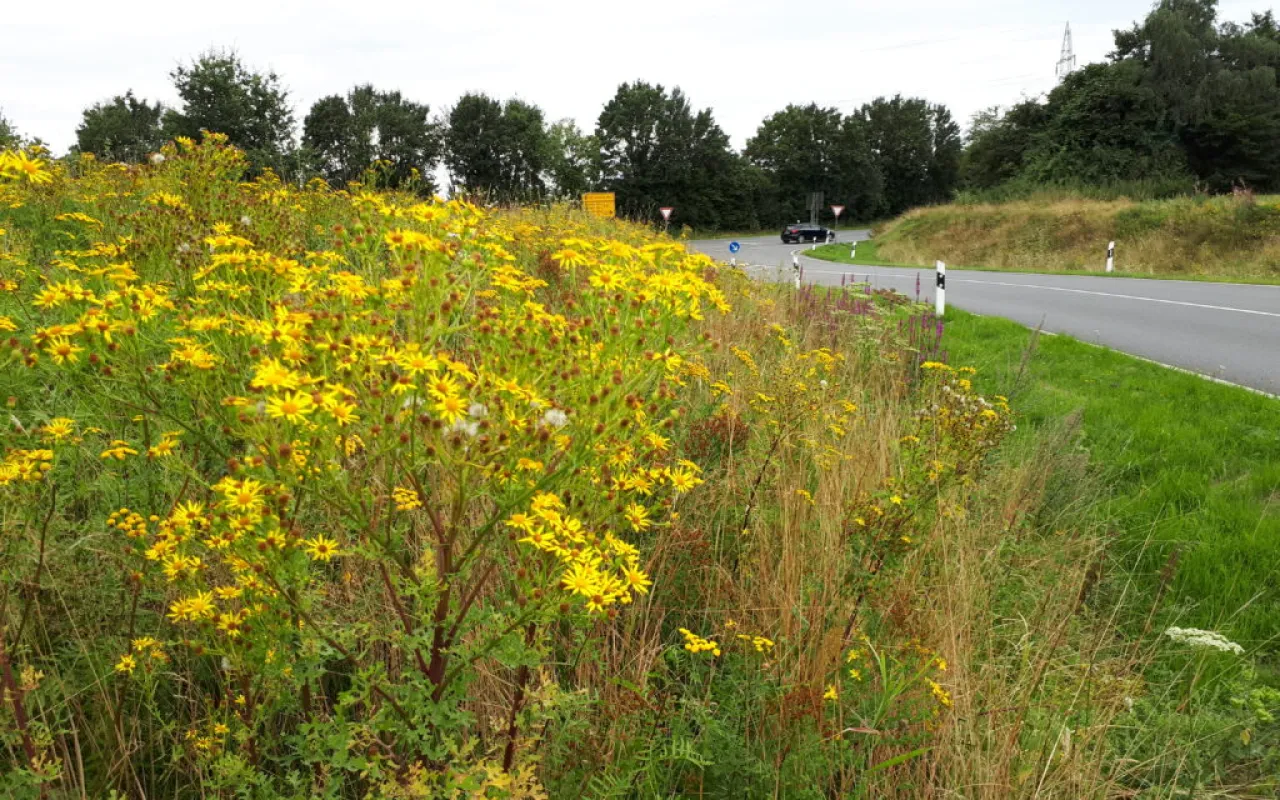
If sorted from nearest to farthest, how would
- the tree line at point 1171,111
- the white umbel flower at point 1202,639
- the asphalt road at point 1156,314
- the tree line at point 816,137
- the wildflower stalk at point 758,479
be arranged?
the white umbel flower at point 1202,639
the wildflower stalk at point 758,479
the asphalt road at point 1156,314
the tree line at point 816,137
the tree line at point 1171,111

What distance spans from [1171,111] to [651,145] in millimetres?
34347

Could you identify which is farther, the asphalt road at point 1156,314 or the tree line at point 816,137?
the tree line at point 816,137

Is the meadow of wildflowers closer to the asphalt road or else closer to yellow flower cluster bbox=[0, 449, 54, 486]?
yellow flower cluster bbox=[0, 449, 54, 486]

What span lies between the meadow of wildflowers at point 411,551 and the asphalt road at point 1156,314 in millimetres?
5791

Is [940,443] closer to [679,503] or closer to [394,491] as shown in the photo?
[679,503]

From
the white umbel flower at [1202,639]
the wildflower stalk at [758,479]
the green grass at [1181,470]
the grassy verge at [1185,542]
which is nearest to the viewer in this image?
the grassy verge at [1185,542]

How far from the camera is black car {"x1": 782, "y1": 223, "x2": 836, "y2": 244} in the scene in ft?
145

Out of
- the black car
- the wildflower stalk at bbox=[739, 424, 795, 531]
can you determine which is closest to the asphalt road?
the wildflower stalk at bbox=[739, 424, 795, 531]

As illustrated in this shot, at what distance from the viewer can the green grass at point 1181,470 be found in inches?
137

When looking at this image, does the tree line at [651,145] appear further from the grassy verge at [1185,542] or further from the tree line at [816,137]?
the grassy verge at [1185,542]

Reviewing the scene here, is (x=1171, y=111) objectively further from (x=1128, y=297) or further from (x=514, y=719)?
(x=514, y=719)

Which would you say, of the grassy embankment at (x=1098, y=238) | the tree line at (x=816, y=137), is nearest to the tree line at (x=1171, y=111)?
the tree line at (x=816, y=137)

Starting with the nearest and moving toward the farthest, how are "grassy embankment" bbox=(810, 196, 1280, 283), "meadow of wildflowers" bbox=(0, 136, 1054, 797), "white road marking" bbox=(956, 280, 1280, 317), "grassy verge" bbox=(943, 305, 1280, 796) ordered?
"meadow of wildflowers" bbox=(0, 136, 1054, 797), "grassy verge" bbox=(943, 305, 1280, 796), "white road marking" bbox=(956, 280, 1280, 317), "grassy embankment" bbox=(810, 196, 1280, 283)

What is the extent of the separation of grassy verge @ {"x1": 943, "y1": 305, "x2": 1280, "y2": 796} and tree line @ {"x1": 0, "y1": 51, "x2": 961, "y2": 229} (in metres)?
29.1
